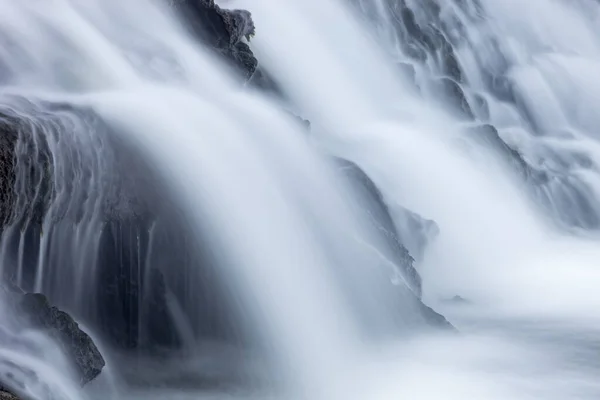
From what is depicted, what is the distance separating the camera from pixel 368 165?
10672 mm

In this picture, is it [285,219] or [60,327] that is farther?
[285,219]

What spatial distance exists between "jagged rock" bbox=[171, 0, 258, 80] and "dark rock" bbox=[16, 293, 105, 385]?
5.02 m

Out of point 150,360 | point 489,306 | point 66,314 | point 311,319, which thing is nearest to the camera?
point 66,314

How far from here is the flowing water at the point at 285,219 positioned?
6102 millimetres

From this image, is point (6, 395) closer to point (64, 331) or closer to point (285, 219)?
point (64, 331)

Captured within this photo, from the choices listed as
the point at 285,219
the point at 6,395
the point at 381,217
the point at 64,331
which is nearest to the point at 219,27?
the point at 381,217

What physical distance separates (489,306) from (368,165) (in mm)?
2228

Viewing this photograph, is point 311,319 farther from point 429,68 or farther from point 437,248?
point 429,68

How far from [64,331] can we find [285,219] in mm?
2594

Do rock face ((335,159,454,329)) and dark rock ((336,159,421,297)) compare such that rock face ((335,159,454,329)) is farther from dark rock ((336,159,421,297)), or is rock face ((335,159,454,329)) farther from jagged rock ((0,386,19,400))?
jagged rock ((0,386,19,400))

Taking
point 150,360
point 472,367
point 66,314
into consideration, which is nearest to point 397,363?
point 472,367

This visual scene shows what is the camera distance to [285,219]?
7.58m

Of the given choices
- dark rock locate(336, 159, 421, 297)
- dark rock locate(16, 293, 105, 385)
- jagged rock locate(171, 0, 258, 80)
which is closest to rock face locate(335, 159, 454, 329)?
dark rock locate(336, 159, 421, 297)

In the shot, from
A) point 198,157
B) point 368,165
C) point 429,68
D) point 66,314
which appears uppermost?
point 429,68
